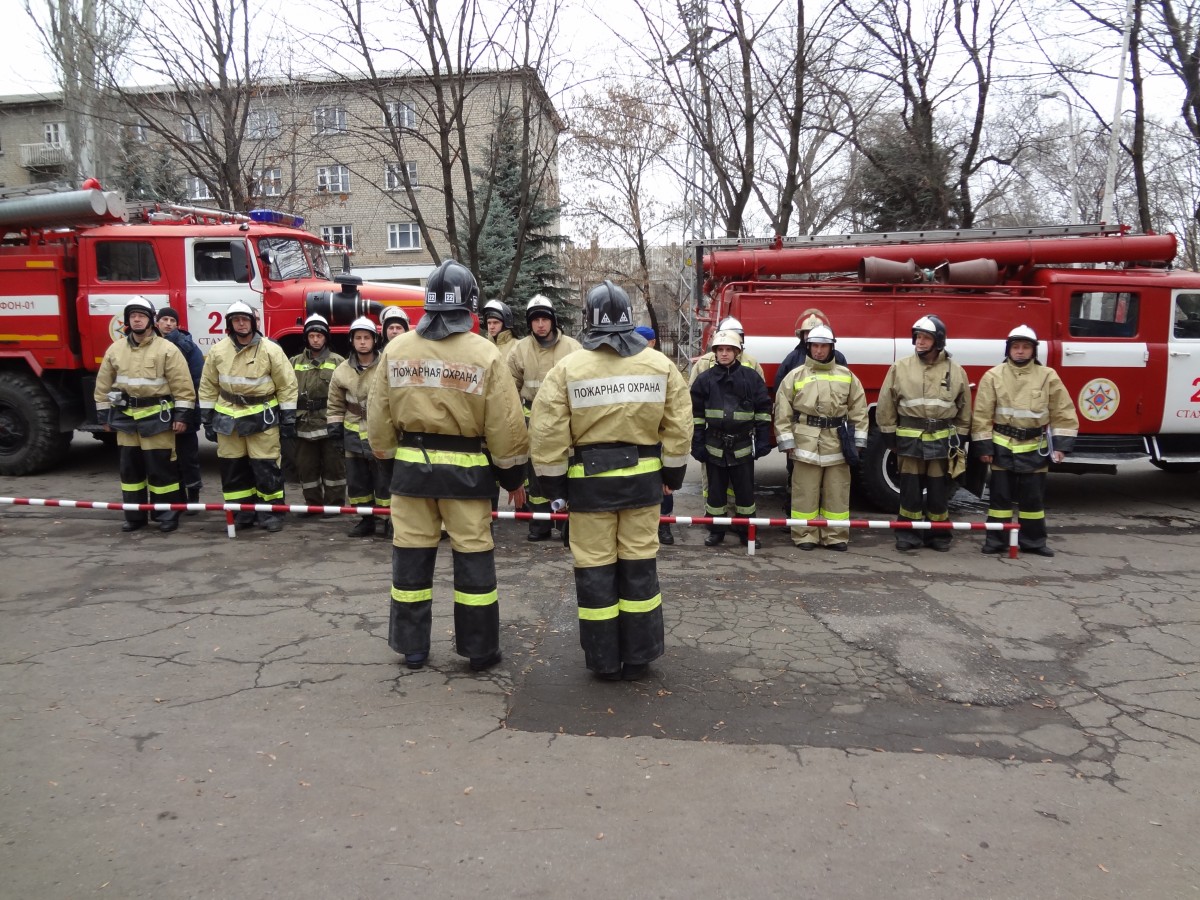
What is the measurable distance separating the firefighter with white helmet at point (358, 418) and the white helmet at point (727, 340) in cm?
287

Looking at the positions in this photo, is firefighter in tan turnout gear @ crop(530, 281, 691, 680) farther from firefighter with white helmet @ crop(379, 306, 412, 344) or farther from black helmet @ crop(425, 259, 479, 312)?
firefighter with white helmet @ crop(379, 306, 412, 344)

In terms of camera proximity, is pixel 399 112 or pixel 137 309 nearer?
pixel 137 309

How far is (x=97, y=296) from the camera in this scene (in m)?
9.38

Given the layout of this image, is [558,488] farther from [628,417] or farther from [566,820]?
[566,820]

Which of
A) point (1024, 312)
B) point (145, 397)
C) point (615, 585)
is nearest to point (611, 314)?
point (615, 585)

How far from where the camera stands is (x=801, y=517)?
705 centimetres

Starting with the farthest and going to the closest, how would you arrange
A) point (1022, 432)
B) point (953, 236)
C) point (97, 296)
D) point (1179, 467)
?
point (1179, 467), point (97, 296), point (953, 236), point (1022, 432)

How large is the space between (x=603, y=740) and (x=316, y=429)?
200 inches

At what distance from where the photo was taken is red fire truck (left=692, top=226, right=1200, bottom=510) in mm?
8062

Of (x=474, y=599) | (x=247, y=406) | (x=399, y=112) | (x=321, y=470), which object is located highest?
(x=399, y=112)

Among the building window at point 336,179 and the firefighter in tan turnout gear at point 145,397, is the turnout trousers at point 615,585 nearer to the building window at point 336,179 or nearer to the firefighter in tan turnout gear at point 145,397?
the firefighter in tan turnout gear at point 145,397

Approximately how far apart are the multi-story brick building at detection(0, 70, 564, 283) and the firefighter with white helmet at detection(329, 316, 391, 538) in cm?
368

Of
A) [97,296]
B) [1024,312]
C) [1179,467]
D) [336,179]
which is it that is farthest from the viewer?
[336,179]

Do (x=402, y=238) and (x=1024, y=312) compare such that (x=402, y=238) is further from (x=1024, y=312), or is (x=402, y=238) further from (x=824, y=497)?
(x=824, y=497)
